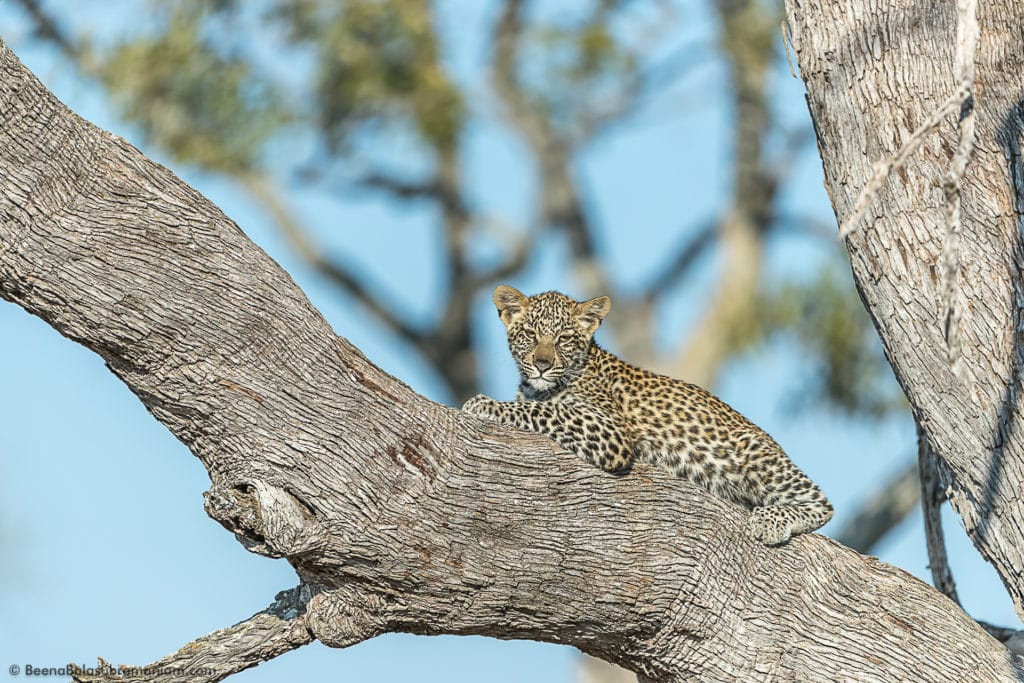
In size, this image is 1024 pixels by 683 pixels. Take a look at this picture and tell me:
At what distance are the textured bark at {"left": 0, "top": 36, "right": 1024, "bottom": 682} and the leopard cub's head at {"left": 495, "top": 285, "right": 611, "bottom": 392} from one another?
138 cm

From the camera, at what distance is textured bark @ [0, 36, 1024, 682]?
18.0 ft

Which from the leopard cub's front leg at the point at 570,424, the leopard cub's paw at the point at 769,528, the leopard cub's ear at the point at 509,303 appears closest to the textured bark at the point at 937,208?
the leopard cub's paw at the point at 769,528

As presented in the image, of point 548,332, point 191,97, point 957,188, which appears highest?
point 191,97

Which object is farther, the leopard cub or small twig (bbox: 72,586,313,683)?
the leopard cub

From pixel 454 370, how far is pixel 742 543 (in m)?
13.8

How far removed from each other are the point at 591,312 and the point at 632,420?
0.87m

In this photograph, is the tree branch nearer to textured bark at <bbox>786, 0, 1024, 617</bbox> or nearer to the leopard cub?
the leopard cub

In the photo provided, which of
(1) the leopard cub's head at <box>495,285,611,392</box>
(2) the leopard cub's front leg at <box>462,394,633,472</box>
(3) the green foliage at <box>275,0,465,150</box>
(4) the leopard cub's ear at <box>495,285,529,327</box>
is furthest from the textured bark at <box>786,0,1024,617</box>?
(3) the green foliage at <box>275,0,465,150</box>

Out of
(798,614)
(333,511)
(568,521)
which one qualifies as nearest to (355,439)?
(333,511)

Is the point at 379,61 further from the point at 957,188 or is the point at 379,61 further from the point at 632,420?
the point at 957,188

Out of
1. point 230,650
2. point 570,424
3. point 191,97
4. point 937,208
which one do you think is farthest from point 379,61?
point 230,650

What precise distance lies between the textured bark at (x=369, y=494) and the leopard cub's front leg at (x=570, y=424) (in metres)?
0.35

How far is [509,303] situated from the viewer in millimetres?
8281

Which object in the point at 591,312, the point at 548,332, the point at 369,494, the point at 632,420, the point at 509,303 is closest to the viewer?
the point at 369,494
